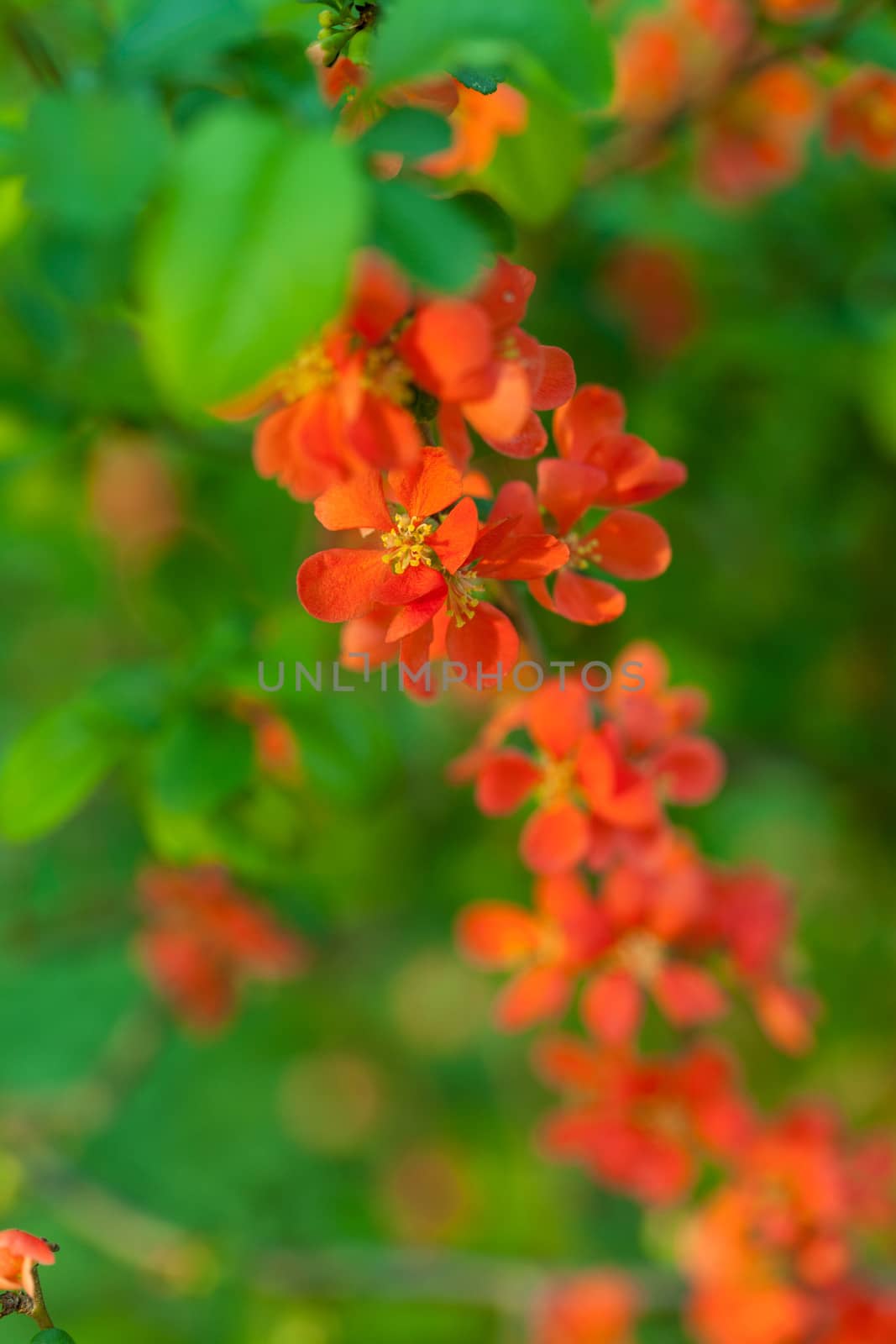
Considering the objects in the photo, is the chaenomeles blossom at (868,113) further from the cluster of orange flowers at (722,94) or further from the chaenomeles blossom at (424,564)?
the chaenomeles blossom at (424,564)

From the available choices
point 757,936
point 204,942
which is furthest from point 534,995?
point 204,942

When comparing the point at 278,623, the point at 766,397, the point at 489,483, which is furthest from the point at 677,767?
the point at 766,397

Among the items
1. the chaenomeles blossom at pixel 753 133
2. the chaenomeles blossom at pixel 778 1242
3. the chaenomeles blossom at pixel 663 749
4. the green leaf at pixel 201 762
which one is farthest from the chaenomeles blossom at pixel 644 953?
the chaenomeles blossom at pixel 753 133

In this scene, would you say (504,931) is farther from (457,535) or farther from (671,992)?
(457,535)

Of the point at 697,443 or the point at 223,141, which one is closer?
the point at 223,141

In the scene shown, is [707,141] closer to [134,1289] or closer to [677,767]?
[677,767]
